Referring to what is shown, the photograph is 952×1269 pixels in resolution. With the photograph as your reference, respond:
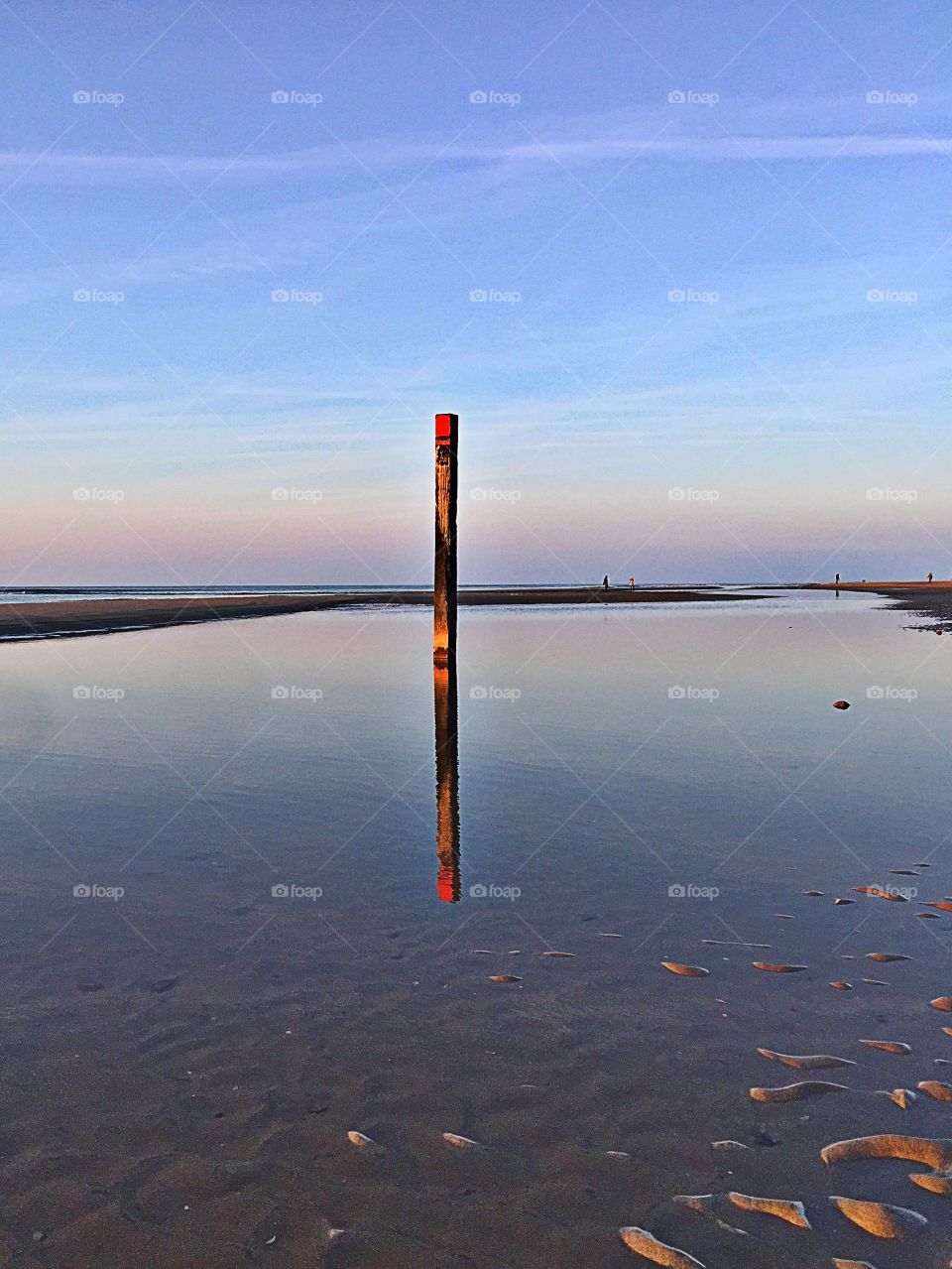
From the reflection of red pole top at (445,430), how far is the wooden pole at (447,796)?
493 centimetres

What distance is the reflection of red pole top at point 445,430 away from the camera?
1873 cm

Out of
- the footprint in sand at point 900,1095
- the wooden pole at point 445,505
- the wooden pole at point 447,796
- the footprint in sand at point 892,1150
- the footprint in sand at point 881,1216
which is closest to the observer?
the footprint in sand at point 881,1216

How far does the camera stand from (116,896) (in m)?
6.85

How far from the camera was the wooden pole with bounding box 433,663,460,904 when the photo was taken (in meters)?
7.28

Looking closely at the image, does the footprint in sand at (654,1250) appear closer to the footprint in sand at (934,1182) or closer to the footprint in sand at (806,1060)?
the footprint in sand at (934,1182)

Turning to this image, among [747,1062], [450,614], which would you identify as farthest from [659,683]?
[747,1062]

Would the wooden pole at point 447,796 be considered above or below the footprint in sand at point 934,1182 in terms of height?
above

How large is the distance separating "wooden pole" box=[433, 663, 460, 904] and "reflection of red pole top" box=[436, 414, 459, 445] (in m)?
4.93

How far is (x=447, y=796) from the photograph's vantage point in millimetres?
10039

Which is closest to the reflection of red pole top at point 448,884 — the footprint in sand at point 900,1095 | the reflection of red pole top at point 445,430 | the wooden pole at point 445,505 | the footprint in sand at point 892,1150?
the footprint in sand at point 900,1095

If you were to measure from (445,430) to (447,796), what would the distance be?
1049 centimetres

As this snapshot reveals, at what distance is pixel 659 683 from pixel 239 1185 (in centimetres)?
1629

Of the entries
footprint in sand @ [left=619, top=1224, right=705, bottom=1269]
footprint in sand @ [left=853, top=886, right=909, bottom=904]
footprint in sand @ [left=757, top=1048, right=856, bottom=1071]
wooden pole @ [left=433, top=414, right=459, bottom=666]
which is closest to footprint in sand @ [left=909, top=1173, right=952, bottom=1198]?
footprint in sand @ [left=757, top=1048, right=856, bottom=1071]

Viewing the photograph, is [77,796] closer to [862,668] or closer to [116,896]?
[116,896]
